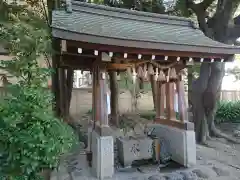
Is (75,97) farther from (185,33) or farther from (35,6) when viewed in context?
(185,33)

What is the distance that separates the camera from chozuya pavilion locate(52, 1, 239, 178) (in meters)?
4.48

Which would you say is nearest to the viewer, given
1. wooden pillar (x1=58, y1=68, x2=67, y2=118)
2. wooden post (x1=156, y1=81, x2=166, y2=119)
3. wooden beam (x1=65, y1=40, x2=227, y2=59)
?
wooden beam (x1=65, y1=40, x2=227, y2=59)

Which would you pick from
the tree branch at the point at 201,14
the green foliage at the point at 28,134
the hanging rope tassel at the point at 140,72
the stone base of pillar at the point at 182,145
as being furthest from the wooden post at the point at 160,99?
the green foliage at the point at 28,134

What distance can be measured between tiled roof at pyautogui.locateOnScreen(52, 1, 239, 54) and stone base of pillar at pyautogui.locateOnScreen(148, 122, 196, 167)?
81.9 inches

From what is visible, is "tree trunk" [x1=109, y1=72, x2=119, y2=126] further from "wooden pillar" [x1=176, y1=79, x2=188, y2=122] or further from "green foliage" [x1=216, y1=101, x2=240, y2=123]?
"green foliage" [x1=216, y1=101, x2=240, y2=123]

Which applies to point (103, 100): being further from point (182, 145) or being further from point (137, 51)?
point (182, 145)

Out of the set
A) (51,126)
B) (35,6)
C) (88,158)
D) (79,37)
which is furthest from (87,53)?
(35,6)

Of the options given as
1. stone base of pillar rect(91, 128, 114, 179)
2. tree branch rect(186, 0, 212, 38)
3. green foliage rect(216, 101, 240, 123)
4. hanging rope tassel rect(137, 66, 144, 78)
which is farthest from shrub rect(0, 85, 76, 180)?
green foliage rect(216, 101, 240, 123)

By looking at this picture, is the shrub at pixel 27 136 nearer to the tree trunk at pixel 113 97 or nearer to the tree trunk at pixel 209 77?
the tree trunk at pixel 209 77

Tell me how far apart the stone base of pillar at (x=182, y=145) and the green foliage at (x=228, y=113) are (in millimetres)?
5749

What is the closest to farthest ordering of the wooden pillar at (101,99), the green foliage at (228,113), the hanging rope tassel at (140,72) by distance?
the wooden pillar at (101,99)
the hanging rope tassel at (140,72)
the green foliage at (228,113)

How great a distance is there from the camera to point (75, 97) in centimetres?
1254

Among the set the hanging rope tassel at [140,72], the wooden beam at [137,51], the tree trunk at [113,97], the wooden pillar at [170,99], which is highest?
the wooden beam at [137,51]

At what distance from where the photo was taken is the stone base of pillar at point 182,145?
5.46 metres
